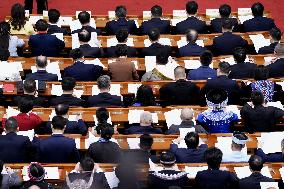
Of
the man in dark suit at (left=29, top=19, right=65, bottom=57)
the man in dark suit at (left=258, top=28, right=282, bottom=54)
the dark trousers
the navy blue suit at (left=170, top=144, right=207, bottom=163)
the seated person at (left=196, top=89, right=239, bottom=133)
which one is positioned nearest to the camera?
the navy blue suit at (left=170, top=144, right=207, bottom=163)

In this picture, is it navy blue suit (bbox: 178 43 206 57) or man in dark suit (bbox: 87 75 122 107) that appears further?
navy blue suit (bbox: 178 43 206 57)

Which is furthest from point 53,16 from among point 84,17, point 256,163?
point 256,163

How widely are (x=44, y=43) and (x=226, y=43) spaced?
313 centimetres

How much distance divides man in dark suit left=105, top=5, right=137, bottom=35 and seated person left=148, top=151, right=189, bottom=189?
5.26m

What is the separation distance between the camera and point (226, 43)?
614 inches

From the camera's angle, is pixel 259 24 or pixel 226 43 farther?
pixel 259 24

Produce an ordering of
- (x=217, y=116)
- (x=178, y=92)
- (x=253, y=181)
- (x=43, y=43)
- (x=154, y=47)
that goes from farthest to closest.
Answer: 1. (x=43, y=43)
2. (x=154, y=47)
3. (x=178, y=92)
4. (x=217, y=116)
5. (x=253, y=181)

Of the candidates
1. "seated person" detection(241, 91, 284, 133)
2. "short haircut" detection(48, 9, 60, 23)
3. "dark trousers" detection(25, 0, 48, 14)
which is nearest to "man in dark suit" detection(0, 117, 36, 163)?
"seated person" detection(241, 91, 284, 133)

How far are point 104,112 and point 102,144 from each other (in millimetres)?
735

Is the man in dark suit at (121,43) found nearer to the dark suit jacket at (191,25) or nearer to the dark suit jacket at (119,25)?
the dark suit jacket at (119,25)

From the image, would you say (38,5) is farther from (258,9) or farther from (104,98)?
(104,98)

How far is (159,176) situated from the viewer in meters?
11.4

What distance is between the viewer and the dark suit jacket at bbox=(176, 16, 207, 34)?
Result: 1630 centimetres

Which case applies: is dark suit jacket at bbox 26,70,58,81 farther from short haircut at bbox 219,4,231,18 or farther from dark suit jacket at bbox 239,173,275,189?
dark suit jacket at bbox 239,173,275,189
